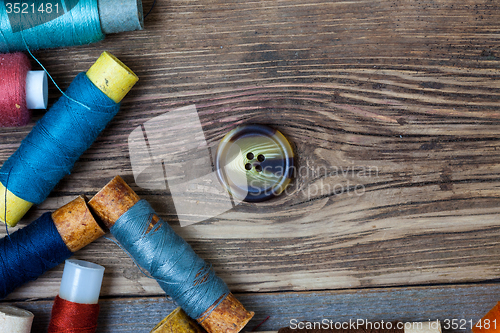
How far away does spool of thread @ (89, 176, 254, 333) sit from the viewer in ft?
2.73

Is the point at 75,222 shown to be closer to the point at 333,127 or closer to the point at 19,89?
the point at 19,89

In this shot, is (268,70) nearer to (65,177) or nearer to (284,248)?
(284,248)

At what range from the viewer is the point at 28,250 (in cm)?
83

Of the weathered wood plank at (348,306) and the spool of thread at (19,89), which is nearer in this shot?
the spool of thread at (19,89)

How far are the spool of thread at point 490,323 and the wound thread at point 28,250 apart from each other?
102 cm

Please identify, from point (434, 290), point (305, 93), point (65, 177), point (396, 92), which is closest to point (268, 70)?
point (305, 93)

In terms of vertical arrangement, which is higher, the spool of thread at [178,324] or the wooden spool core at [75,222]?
the wooden spool core at [75,222]

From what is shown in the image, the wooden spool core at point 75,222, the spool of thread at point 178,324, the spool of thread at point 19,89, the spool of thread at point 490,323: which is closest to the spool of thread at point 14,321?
the wooden spool core at point 75,222

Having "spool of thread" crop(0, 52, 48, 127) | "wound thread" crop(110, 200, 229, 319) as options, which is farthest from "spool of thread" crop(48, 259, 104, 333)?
"spool of thread" crop(0, 52, 48, 127)

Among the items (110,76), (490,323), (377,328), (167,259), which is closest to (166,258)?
(167,259)

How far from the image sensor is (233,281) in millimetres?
951

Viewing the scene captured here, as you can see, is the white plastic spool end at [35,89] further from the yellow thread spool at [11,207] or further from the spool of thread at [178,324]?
the spool of thread at [178,324]

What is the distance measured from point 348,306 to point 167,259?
1.60ft

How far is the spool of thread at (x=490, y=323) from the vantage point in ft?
2.86
